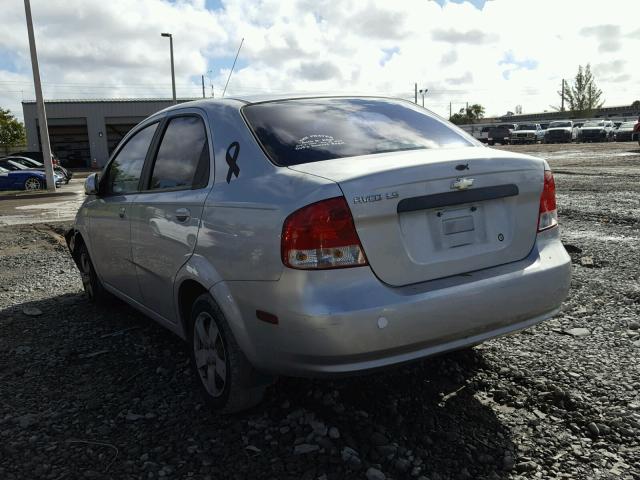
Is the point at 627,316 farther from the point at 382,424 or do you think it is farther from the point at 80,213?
the point at 80,213

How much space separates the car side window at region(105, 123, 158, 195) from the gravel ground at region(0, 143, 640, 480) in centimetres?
113

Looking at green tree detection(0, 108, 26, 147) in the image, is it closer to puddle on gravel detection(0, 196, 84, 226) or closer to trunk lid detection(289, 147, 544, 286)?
puddle on gravel detection(0, 196, 84, 226)

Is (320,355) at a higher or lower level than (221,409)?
higher

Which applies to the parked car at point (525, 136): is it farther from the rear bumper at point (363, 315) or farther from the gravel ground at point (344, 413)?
the rear bumper at point (363, 315)

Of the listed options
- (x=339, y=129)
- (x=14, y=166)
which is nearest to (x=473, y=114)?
(x=14, y=166)

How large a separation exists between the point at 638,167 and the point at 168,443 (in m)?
17.6

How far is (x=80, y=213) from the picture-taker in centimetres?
516

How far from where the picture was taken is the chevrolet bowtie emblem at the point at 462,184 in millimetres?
2699

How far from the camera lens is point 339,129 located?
10.5 feet

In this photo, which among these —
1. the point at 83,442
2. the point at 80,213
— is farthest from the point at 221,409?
the point at 80,213

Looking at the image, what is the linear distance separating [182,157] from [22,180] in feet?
68.0

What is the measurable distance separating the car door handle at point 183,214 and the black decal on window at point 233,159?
346 mm

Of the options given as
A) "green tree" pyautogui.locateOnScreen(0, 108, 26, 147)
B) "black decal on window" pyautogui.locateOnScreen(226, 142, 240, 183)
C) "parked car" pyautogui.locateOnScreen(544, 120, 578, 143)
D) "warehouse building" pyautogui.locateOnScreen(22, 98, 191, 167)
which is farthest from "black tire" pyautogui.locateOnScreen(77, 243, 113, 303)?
"green tree" pyautogui.locateOnScreen(0, 108, 26, 147)

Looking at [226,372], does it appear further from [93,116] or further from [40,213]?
[93,116]
